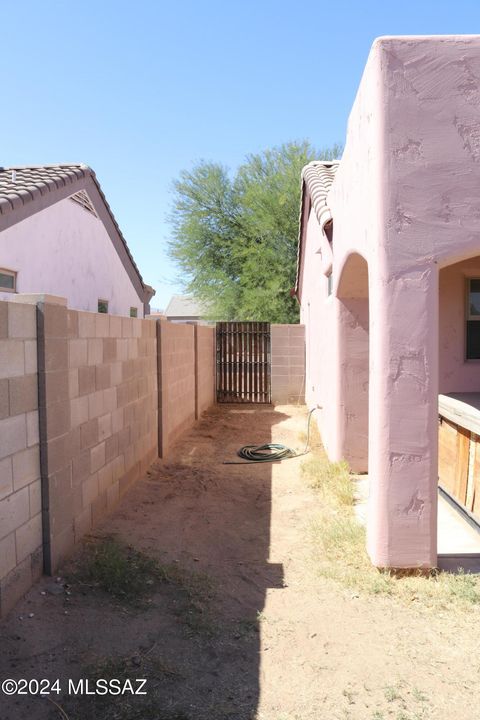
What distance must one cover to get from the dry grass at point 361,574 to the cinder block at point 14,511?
7.41ft

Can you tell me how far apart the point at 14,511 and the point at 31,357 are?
1055 mm

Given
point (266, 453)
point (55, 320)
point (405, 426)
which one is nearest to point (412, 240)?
point (405, 426)

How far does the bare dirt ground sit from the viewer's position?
286 centimetres

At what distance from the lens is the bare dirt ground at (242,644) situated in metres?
2.86

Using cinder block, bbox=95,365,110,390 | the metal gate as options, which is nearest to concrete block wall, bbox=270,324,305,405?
the metal gate

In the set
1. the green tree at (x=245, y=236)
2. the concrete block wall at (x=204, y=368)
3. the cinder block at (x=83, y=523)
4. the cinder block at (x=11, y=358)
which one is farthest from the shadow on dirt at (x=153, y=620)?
the green tree at (x=245, y=236)

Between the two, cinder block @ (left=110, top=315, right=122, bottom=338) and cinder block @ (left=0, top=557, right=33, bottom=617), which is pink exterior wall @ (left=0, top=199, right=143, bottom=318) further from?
cinder block @ (left=0, top=557, right=33, bottom=617)

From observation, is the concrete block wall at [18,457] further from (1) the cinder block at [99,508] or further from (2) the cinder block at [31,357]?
(1) the cinder block at [99,508]

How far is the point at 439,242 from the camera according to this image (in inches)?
163

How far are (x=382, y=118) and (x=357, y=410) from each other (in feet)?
13.0

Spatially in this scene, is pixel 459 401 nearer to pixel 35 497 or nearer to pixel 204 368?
pixel 35 497

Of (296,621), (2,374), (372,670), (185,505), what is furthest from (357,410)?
(2,374)

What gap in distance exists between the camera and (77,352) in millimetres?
4969

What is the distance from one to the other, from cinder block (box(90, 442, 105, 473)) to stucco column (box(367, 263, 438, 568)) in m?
2.59
